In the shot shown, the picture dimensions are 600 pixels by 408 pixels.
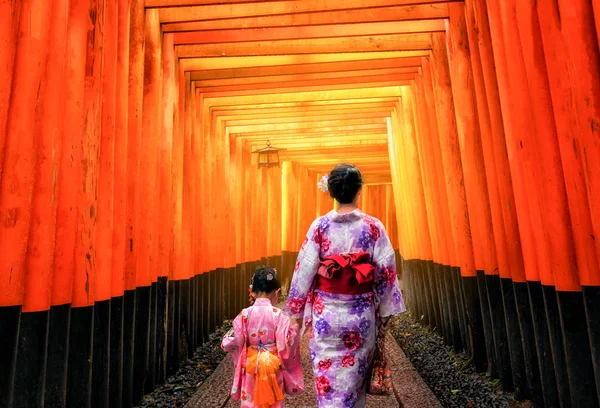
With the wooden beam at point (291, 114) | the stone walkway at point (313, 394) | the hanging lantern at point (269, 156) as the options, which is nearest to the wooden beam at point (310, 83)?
the wooden beam at point (291, 114)

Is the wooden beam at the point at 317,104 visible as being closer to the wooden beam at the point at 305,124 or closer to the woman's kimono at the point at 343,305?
the wooden beam at the point at 305,124

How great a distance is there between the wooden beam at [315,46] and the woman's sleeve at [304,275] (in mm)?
4310

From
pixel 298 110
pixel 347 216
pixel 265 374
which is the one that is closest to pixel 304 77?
pixel 298 110

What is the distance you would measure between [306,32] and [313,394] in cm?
465

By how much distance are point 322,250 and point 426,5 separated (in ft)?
13.5

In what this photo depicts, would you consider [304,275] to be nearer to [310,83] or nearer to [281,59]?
[281,59]

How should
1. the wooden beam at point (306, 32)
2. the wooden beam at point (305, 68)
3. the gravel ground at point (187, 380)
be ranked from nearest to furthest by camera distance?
the gravel ground at point (187, 380) → the wooden beam at point (306, 32) → the wooden beam at point (305, 68)

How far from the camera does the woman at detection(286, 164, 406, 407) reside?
2635 mm

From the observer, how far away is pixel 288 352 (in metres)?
3.07

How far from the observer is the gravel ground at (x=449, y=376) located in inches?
149

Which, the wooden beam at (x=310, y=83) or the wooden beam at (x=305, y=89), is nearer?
the wooden beam at (x=310, y=83)

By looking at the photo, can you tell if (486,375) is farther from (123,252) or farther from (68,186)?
(68,186)

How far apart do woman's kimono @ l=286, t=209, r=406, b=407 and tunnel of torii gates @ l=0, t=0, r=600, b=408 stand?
123 cm

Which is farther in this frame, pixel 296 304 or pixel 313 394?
pixel 313 394
